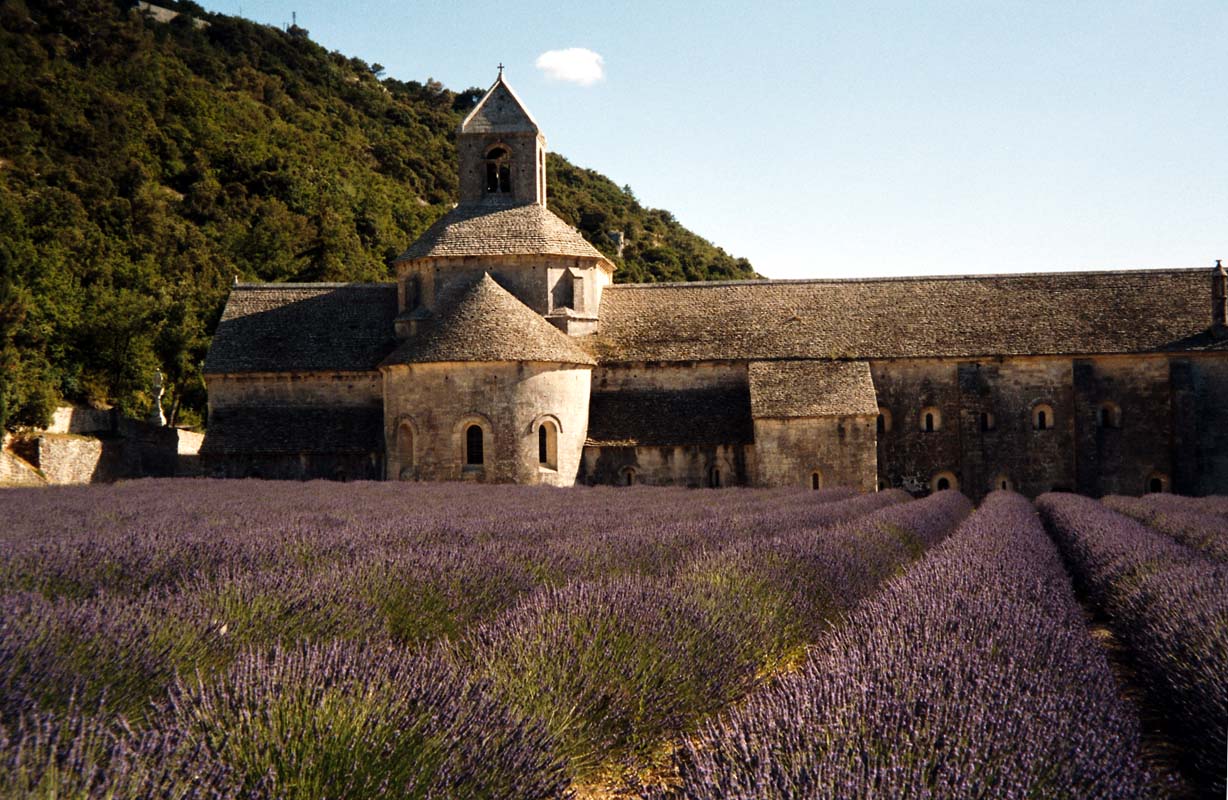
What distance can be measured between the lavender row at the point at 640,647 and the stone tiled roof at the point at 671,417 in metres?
19.8

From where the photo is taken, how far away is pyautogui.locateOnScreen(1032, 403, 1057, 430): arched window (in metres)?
29.0

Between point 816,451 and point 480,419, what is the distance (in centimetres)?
875

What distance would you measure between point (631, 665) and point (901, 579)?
129 inches

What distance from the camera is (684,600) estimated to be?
629 cm

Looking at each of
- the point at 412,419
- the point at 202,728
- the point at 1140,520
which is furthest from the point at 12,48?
the point at 202,728

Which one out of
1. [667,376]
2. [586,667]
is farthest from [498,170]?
[586,667]

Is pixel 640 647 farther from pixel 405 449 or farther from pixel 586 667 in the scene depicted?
pixel 405 449

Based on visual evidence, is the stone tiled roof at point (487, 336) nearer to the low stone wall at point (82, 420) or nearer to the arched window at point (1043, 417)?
the low stone wall at point (82, 420)

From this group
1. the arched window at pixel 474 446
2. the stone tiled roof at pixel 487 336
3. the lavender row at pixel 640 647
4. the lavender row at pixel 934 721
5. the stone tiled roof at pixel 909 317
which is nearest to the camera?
the lavender row at pixel 934 721

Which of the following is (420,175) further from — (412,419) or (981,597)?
(981,597)

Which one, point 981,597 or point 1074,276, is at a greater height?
point 1074,276

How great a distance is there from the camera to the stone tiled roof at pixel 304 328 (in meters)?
30.1

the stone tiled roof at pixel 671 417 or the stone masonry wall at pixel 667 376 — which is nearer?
the stone tiled roof at pixel 671 417

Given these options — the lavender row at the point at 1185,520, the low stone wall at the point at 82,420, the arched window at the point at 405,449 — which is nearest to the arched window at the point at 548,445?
the arched window at the point at 405,449
